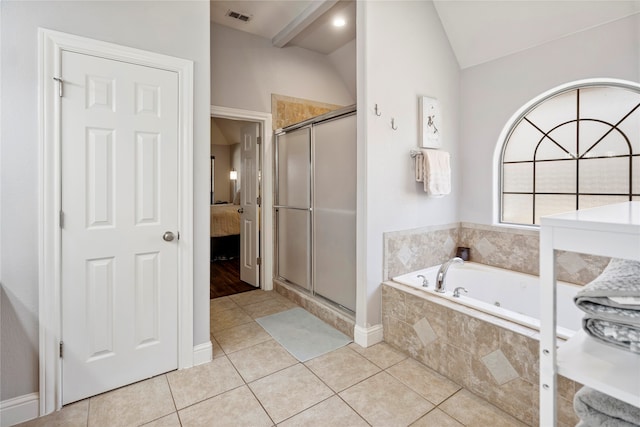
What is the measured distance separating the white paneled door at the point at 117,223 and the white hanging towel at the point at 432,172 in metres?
1.85

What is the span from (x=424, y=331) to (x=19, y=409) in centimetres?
232

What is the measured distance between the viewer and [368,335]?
96.3 inches

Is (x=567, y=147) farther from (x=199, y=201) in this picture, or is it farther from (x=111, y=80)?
(x=111, y=80)

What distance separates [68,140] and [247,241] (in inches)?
93.9

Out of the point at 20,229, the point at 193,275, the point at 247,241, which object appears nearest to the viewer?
the point at 20,229

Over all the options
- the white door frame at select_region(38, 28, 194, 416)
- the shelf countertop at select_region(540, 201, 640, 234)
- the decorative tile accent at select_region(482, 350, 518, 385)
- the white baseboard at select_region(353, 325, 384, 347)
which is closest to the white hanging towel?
the white baseboard at select_region(353, 325, 384, 347)

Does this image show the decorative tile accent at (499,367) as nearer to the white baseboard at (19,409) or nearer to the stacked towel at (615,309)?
the stacked towel at (615,309)

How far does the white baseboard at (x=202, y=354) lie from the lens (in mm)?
2191

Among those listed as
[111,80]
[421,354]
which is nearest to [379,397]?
[421,354]

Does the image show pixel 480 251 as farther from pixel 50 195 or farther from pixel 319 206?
pixel 50 195

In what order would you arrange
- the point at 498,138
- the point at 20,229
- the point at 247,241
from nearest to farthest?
the point at 20,229
the point at 498,138
the point at 247,241

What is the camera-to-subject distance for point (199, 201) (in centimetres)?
217

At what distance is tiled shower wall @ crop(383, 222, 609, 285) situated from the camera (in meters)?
2.46

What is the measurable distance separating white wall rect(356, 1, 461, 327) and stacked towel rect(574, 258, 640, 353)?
1.67m
